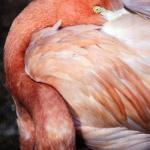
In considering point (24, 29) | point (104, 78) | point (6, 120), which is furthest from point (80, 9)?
point (6, 120)

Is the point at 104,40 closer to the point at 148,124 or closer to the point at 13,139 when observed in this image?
the point at 148,124

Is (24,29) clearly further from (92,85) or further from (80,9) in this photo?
(92,85)

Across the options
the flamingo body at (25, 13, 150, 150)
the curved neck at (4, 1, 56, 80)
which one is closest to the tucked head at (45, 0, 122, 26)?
the curved neck at (4, 1, 56, 80)

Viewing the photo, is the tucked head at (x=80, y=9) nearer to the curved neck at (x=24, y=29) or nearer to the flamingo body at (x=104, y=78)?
the curved neck at (x=24, y=29)

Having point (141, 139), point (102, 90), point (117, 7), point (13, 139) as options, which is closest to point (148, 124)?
point (141, 139)

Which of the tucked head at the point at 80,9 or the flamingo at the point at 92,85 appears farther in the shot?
the tucked head at the point at 80,9

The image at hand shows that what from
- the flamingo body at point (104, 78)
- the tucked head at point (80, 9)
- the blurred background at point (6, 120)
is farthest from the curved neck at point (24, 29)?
the blurred background at point (6, 120)

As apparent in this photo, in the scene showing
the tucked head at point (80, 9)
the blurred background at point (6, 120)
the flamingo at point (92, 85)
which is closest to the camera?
the flamingo at point (92, 85)

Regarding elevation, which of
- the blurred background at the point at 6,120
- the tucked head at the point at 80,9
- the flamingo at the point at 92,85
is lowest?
the blurred background at the point at 6,120
